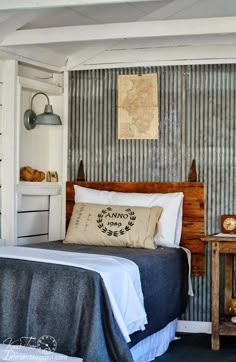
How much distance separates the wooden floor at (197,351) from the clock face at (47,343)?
3.92ft

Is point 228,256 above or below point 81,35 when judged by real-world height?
below

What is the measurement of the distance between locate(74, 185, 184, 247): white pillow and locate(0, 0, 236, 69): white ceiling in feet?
4.04

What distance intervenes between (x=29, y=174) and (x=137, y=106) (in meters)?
1.15

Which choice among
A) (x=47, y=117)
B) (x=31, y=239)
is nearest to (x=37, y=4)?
(x=47, y=117)

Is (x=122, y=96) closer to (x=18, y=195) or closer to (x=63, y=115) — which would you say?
(x=63, y=115)

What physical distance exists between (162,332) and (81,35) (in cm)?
241

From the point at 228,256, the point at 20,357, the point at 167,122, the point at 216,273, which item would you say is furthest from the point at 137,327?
the point at 167,122

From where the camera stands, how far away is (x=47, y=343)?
3766 millimetres

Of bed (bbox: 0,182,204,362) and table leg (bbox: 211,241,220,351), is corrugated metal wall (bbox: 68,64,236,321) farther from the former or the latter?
bed (bbox: 0,182,204,362)

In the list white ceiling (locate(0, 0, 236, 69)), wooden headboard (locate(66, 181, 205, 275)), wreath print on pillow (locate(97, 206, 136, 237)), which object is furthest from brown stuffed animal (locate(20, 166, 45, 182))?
wooden headboard (locate(66, 181, 205, 275))

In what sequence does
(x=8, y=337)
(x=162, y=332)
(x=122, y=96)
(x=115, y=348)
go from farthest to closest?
1. (x=122, y=96)
2. (x=162, y=332)
3. (x=8, y=337)
4. (x=115, y=348)

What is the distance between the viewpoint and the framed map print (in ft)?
19.0

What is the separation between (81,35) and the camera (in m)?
5.15

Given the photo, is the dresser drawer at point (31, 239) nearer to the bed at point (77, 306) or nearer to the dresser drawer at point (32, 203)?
the dresser drawer at point (32, 203)
